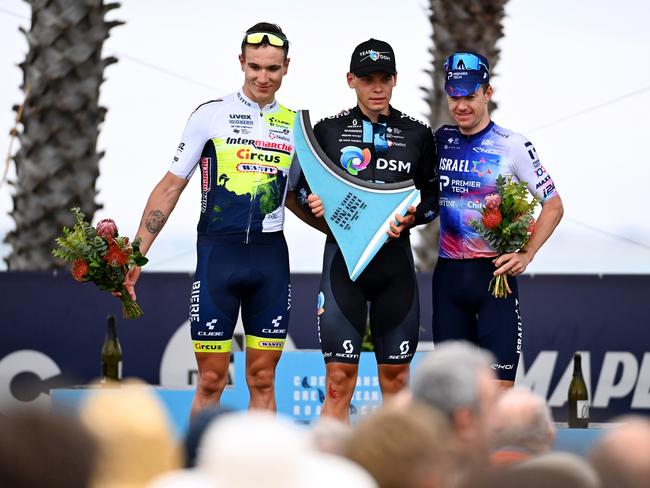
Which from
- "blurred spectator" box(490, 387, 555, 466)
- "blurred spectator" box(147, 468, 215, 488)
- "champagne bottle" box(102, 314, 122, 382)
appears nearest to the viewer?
"blurred spectator" box(147, 468, 215, 488)

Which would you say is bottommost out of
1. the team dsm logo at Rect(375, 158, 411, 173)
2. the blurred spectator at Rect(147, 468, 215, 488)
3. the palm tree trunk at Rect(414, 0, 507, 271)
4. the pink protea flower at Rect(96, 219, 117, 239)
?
the blurred spectator at Rect(147, 468, 215, 488)

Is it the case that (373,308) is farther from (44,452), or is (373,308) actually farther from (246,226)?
(44,452)

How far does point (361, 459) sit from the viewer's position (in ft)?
9.45

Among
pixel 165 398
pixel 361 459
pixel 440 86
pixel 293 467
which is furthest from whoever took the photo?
pixel 440 86

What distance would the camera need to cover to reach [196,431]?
122 inches

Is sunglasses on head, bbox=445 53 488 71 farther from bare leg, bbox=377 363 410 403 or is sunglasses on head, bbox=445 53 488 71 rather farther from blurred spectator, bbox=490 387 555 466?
blurred spectator, bbox=490 387 555 466

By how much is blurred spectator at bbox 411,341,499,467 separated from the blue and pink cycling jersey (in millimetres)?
4245

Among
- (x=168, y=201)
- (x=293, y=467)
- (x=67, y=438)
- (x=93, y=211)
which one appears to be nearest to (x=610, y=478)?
(x=293, y=467)

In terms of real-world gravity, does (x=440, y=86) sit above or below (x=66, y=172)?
above

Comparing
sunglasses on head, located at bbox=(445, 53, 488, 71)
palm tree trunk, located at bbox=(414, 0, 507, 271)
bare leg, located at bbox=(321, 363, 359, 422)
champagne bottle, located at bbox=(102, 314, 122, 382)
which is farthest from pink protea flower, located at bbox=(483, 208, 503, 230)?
palm tree trunk, located at bbox=(414, 0, 507, 271)

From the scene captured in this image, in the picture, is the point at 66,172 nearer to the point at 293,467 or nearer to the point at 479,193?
the point at 479,193

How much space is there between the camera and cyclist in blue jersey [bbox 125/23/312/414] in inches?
289

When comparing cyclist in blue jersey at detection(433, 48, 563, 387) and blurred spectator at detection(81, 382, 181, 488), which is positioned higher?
cyclist in blue jersey at detection(433, 48, 563, 387)

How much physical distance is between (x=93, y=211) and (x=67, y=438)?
34.1ft
